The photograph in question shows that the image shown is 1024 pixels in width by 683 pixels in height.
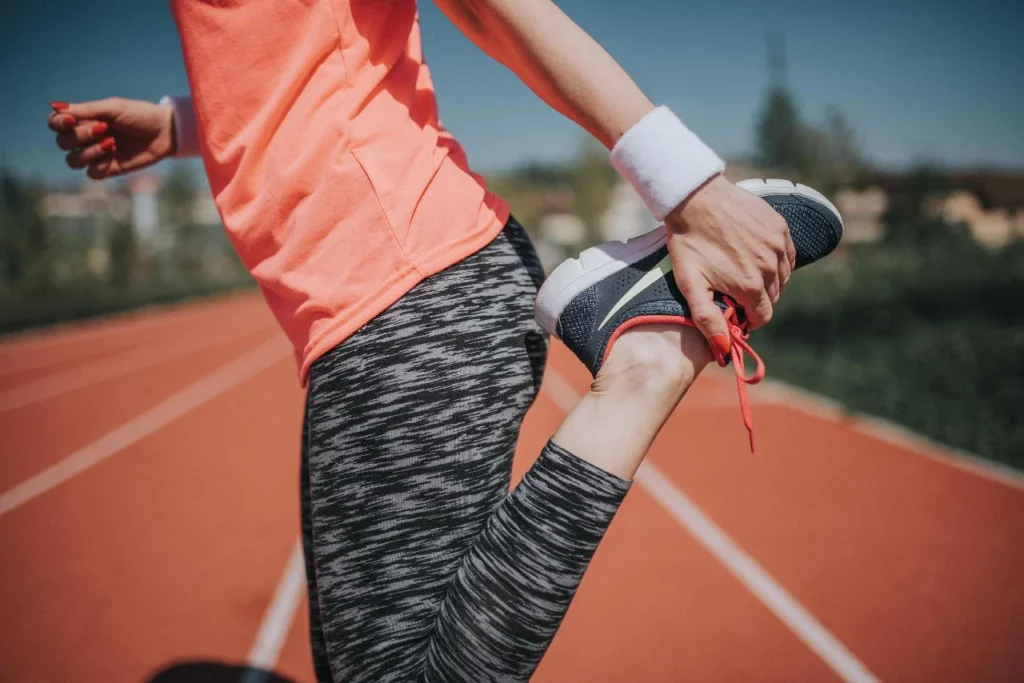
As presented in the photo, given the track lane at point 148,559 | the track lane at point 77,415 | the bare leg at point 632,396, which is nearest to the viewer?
the bare leg at point 632,396

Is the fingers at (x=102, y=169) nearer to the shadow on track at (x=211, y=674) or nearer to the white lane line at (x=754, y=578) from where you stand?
the shadow on track at (x=211, y=674)

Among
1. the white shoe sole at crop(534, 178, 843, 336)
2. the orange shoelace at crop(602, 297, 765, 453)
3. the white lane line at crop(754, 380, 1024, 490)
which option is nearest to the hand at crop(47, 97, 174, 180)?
the white shoe sole at crop(534, 178, 843, 336)

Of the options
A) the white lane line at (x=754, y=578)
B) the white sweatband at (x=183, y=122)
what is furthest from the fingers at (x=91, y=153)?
the white lane line at (x=754, y=578)

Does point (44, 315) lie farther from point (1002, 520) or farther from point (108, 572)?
point (1002, 520)

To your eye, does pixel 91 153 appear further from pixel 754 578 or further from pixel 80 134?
pixel 754 578

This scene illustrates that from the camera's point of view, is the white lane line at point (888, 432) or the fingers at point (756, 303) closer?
the fingers at point (756, 303)

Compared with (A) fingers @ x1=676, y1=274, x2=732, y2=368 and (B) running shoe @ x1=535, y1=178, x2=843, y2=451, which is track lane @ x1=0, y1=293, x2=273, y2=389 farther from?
(A) fingers @ x1=676, y1=274, x2=732, y2=368

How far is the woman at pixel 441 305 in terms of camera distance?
2.39ft

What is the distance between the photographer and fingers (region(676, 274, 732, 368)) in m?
0.74

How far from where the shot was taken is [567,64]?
2.45ft

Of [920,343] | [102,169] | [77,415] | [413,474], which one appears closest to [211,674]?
[102,169]

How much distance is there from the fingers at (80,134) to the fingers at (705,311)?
1.10 m

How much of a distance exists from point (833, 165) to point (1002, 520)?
1070 inches

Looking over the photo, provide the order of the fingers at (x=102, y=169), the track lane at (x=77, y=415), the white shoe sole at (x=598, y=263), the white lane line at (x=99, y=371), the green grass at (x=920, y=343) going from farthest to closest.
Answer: the white lane line at (x=99, y=371) → the green grass at (x=920, y=343) → the track lane at (x=77, y=415) → the fingers at (x=102, y=169) → the white shoe sole at (x=598, y=263)
